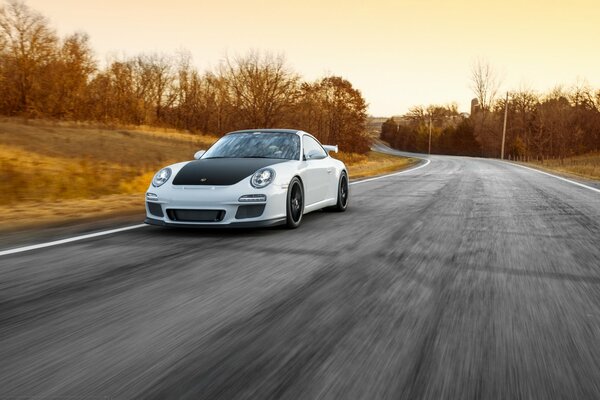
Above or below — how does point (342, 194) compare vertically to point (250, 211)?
below

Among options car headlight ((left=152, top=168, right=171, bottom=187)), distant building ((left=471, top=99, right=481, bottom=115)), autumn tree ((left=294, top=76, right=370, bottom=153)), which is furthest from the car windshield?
distant building ((left=471, top=99, right=481, bottom=115))

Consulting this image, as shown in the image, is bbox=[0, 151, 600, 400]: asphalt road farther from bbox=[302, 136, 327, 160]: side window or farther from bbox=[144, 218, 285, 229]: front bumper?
bbox=[302, 136, 327, 160]: side window

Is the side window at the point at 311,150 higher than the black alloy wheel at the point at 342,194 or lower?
higher

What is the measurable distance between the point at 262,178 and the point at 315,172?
160 cm

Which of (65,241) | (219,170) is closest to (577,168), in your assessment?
(219,170)

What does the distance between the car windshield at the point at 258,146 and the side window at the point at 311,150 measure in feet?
0.63

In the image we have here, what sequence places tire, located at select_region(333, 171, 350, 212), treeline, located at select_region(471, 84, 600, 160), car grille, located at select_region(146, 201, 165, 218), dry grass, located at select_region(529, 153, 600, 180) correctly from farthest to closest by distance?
treeline, located at select_region(471, 84, 600, 160) → dry grass, located at select_region(529, 153, 600, 180) → tire, located at select_region(333, 171, 350, 212) → car grille, located at select_region(146, 201, 165, 218)

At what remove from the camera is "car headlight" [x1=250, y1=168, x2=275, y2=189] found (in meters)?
6.98

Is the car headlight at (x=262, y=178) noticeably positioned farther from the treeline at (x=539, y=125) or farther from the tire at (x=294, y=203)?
the treeline at (x=539, y=125)

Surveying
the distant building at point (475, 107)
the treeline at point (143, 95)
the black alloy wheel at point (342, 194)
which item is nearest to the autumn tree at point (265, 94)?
the treeline at point (143, 95)

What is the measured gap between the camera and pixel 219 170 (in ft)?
23.9

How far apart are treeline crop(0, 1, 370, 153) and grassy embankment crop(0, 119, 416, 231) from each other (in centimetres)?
480

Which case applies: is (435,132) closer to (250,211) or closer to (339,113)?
(339,113)

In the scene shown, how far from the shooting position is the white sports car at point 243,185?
22.2 ft
